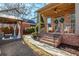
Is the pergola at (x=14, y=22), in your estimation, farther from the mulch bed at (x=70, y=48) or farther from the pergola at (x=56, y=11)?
the mulch bed at (x=70, y=48)

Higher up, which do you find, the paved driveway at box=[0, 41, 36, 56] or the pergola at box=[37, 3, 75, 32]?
the pergola at box=[37, 3, 75, 32]

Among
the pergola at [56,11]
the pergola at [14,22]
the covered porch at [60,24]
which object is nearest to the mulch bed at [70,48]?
the covered porch at [60,24]

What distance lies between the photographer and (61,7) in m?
3.87

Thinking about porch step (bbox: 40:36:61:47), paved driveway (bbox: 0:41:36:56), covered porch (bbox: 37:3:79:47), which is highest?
covered porch (bbox: 37:3:79:47)

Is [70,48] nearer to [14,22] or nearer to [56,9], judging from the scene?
[56,9]

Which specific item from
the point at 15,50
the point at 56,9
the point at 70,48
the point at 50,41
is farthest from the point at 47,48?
the point at 56,9

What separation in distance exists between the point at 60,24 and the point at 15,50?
0.79 meters

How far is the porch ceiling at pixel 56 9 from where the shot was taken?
3.82 m

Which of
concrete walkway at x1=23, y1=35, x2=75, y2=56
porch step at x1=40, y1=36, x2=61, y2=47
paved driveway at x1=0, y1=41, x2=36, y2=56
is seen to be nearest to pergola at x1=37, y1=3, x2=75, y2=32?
porch step at x1=40, y1=36, x2=61, y2=47

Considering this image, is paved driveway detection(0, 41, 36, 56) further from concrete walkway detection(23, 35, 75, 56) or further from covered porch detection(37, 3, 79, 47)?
covered porch detection(37, 3, 79, 47)

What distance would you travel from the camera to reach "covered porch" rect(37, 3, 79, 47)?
381 cm

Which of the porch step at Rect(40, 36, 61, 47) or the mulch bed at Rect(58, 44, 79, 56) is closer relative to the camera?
the mulch bed at Rect(58, 44, 79, 56)

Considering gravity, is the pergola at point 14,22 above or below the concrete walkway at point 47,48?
above

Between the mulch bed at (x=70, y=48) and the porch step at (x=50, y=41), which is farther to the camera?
the porch step at (x=50, y=41)
